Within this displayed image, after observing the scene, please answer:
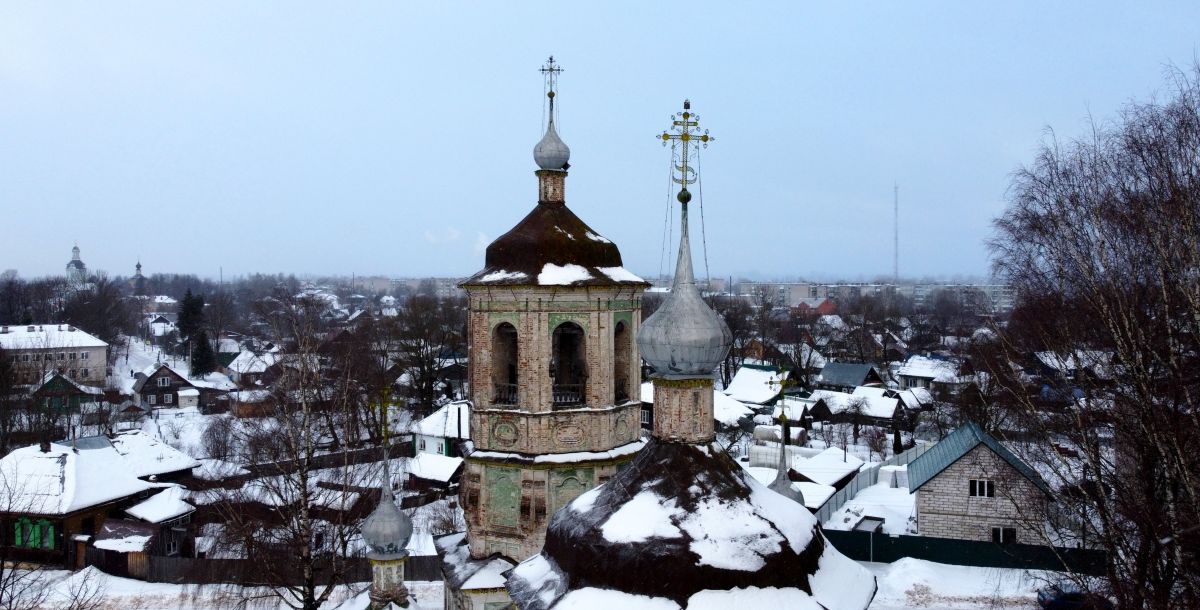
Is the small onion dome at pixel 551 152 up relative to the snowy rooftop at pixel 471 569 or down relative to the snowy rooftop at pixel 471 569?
up

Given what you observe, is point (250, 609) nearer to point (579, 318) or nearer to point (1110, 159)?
point (579, 318)

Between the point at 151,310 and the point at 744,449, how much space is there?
108797mm

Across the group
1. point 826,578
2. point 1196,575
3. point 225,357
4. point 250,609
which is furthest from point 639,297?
point 225,357

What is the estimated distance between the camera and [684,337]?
24.5 feet

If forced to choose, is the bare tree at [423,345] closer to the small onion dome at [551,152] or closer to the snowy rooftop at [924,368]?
the snowy rooftop at [924,368]

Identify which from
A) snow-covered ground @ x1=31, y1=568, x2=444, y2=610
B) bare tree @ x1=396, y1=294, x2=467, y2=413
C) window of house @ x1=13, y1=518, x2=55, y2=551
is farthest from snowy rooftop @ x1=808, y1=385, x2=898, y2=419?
window of house @ x1=13, y1=518, x2=55, y2=551

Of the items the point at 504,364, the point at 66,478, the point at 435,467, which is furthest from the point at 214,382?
the point at 504,364

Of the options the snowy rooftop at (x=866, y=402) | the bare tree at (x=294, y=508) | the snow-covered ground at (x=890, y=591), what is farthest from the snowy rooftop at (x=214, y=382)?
the snowy rooftop at (x=866, y=402)

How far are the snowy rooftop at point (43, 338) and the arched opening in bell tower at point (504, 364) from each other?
4039 centimetres

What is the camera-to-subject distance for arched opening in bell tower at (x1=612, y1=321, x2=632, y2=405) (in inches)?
454

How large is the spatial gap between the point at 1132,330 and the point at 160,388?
46.8 metres

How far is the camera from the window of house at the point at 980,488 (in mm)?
20016

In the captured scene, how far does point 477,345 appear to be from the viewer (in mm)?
11078

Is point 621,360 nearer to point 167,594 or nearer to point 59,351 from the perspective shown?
point 167,594
